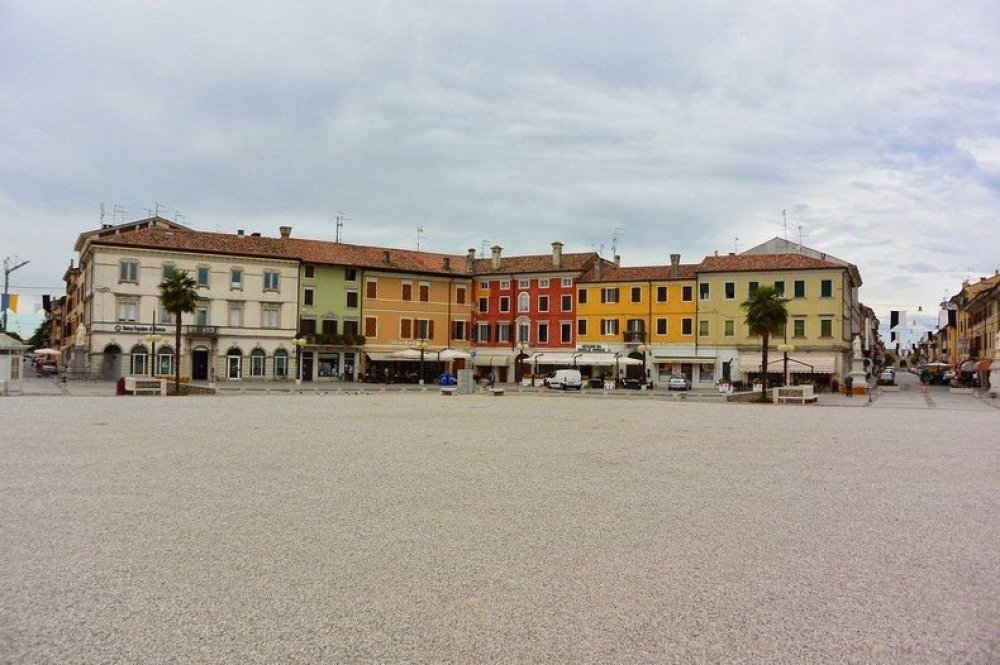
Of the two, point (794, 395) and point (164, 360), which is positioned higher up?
point (164, 360)

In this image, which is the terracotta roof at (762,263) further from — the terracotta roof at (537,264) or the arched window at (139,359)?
the arched window at (139,359)

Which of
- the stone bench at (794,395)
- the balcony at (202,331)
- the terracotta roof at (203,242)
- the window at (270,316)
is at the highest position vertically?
the terracotta roof at (203,242)

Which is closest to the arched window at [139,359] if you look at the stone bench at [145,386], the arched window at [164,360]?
the arched window at [164,360]

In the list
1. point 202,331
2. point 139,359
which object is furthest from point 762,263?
point 139,359

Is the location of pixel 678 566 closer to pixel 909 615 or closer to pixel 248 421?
pixel 909 615

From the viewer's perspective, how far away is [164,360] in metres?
60.3

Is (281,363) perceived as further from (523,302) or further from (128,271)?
(523,302)

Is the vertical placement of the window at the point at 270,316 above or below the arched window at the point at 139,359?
above

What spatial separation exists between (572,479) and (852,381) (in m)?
43.0

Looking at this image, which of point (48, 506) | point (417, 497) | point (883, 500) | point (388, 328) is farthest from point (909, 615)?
point (388, 328)

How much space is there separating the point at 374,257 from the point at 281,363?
12.4 meters

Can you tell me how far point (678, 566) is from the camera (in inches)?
280

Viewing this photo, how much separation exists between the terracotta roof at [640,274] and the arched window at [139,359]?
3400cm

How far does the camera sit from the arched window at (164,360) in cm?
5997
